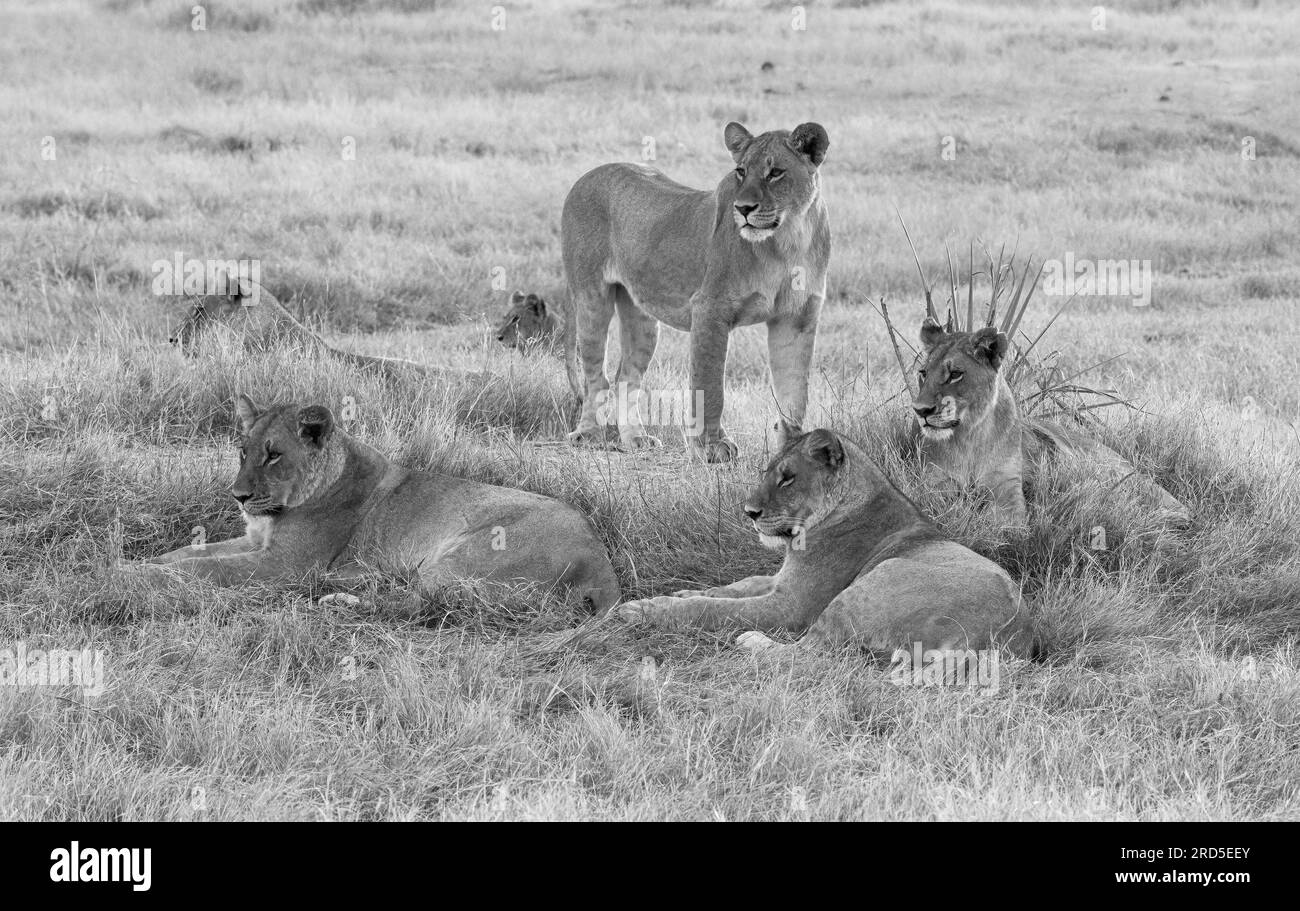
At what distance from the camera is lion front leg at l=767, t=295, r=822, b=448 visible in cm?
875

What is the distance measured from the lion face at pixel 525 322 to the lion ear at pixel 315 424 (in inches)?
212

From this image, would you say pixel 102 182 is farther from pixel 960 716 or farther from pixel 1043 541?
pixel 960 716

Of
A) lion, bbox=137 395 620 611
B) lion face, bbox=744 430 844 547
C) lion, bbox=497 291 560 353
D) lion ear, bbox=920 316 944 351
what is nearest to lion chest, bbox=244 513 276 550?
lion, bbox=137 395 620 611

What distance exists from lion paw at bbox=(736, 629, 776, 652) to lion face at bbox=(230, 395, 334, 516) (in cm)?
209

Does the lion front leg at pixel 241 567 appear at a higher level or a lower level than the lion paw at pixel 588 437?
lower

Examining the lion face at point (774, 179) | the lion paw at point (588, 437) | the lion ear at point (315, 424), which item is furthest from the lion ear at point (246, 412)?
the lion face at point (774, 179)

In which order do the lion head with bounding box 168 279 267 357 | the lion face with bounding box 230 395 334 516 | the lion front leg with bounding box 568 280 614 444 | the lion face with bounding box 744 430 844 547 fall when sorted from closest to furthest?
1. the lion face with bounding box 744 430 844 547
2. the lion face with bounding box 230 395 334 516
3. the lion front leg with bounding box 568 280 614 444
4. the lion head with bounding box 168 279 267 357

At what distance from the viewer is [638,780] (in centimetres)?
493

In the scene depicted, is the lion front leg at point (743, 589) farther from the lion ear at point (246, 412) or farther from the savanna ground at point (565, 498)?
Answer: the lion ear at point (246, 412)

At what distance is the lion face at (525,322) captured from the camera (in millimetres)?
12540

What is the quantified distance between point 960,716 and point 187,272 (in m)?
10.7

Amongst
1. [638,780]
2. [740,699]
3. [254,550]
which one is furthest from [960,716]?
[254,550]

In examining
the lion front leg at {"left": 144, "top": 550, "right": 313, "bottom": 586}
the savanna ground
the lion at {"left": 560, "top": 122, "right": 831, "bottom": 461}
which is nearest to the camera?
the savanna ground

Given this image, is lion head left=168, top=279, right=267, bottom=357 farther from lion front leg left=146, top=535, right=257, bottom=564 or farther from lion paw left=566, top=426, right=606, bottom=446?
lion front leg left=146, top=535, right=257, bottom=564
